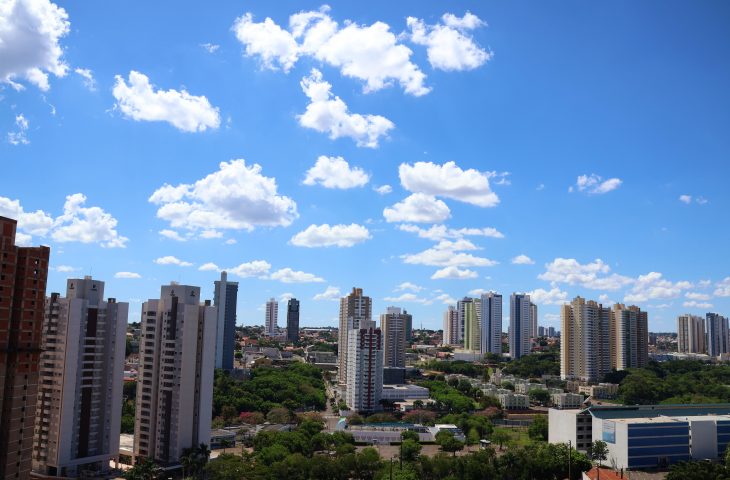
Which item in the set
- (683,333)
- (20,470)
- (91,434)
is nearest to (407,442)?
(91,434)

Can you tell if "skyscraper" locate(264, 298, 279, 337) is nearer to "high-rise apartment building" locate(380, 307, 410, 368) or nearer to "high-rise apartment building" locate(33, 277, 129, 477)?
"high-rise apartment building" locate(380, 307, 410, 368)

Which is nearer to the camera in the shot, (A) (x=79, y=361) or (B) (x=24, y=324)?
(B) (x=24, y=324)

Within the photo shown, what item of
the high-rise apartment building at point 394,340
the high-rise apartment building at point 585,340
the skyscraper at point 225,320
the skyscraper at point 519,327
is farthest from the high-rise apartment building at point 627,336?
the skyscraper at point 225,320

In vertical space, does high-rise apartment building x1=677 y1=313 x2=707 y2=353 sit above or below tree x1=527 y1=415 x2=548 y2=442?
above

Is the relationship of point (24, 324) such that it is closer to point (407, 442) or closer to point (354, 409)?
point (407, 442)

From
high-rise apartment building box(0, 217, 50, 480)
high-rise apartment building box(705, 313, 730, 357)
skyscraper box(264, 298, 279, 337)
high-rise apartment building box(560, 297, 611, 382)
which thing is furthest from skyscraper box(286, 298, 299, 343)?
high-rise apartment building box(0, 217, 50, 480)

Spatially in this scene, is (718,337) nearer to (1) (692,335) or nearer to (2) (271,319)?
(1) (692,335)
